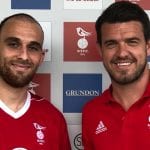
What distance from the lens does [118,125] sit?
53.7 inches

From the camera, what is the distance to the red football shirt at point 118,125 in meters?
1.32

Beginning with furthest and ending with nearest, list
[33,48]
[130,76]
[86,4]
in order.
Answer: [86,4] < [33,48] < [130,76]

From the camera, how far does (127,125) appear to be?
1.33 m

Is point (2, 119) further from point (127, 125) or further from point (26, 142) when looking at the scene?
point (127, 125)

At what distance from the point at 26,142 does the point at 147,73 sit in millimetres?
516

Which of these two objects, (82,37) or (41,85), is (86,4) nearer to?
(82,37)

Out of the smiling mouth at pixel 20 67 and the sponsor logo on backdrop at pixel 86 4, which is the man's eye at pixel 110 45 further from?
the sponsor logo on backdrop at pixel 86 4

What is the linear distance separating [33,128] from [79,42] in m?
0.51

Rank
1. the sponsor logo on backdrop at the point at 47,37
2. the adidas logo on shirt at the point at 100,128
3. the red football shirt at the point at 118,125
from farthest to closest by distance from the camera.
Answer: the sponsor logo on backdrop at the point at 47,37, the adidas logo on shirt at the point at 100,128, the red football shirt at the point at 118,125

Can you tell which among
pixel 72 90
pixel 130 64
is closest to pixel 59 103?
pixel 72 90

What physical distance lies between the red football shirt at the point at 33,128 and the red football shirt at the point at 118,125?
0.13 m

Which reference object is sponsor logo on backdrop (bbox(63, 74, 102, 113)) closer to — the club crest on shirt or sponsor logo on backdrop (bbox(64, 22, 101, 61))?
sponsor logo on backdrop (bbox(64, 22, 101, 61))

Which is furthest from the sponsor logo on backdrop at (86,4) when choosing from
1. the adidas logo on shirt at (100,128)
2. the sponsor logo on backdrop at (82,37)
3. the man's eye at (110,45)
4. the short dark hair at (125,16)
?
the adidas logo on shirt at (100,128)

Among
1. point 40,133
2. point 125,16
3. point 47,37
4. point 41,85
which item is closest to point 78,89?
point 41,85
